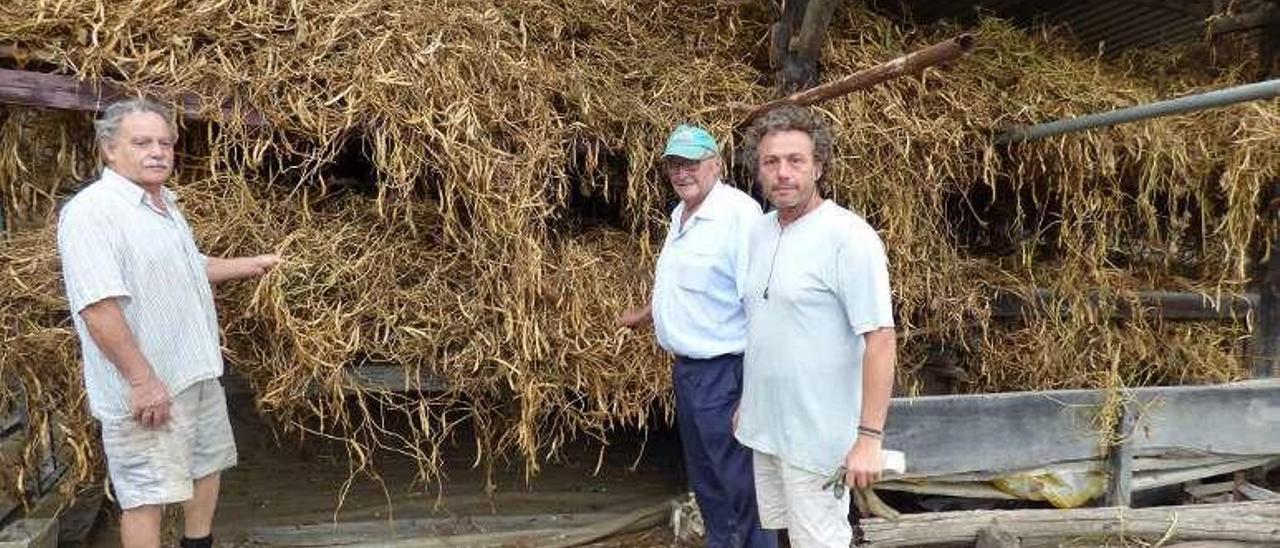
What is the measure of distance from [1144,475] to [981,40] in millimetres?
2359

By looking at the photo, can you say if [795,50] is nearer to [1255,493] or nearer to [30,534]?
[1255,493]

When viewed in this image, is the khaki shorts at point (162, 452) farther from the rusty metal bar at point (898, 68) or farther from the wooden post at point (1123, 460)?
the wooden post at point (1123, 460)

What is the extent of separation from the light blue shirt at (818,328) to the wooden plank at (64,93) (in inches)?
90.2

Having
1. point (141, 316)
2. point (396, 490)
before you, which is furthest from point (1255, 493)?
point (141, 316)

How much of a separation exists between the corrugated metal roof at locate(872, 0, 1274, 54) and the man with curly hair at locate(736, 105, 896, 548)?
2.60 metres

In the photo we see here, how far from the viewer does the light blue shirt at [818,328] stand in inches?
85.0

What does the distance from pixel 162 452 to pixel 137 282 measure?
21.1 inches

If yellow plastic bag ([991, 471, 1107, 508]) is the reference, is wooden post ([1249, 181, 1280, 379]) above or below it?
above

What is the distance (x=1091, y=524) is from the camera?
3.87 metres

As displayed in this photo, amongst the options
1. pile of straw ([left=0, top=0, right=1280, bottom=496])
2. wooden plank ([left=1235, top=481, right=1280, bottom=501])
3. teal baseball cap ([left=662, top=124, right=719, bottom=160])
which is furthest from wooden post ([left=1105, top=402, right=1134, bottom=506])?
teal baseball cap ([left=662, top=124, right=719, bottom=160])

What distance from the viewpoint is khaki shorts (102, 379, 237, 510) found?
2502mm

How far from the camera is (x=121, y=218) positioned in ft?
7.97

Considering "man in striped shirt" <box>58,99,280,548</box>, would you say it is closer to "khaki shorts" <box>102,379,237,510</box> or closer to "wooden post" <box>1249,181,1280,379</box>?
"khaki shorts" <box>102,379,237,510</box>

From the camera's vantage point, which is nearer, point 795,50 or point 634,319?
point 634,319
